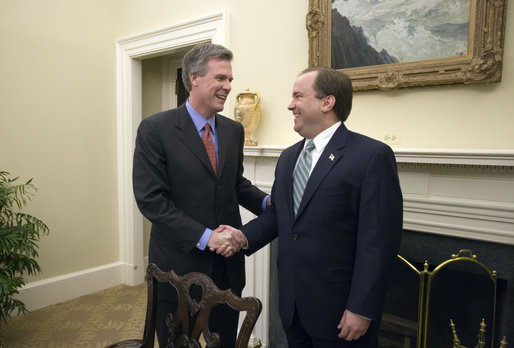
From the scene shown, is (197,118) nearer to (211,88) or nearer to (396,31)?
(211,88)

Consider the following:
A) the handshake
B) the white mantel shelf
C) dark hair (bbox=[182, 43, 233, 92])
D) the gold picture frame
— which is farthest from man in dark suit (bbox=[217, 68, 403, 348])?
the gold picture frame

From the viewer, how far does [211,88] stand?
1792 millimetres

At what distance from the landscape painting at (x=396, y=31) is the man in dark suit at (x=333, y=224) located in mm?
947

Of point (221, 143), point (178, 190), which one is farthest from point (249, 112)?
point (178, 190)

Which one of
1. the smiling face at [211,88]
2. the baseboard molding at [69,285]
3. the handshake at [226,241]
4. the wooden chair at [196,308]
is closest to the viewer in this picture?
the wooden chair at [196,308]

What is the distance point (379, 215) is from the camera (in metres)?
1.32

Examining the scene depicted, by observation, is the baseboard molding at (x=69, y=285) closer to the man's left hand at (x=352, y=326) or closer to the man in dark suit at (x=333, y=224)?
the man in dark suit at (x=333, y=224)

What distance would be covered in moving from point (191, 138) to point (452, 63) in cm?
149

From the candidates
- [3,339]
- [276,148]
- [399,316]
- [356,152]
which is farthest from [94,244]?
[356,152]

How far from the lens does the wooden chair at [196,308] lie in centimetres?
112

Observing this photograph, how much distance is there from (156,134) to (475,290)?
201cm

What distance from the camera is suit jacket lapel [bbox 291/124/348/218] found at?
1435 mm

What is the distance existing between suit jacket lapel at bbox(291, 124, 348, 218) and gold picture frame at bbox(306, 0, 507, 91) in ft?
3.27

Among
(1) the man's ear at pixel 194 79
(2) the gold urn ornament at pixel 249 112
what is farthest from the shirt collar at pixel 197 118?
(2) the gold urn ornament at pixel 249 112
